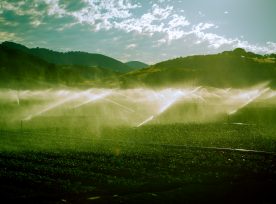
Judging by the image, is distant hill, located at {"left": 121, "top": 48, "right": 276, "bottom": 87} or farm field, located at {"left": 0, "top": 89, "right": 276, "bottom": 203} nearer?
farm field, located at {"left": 0, "top": 89, "right": 276, "bottom": 203}

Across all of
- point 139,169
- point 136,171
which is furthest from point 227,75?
point 136,171

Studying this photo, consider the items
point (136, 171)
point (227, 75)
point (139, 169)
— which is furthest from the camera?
point (227, 75)

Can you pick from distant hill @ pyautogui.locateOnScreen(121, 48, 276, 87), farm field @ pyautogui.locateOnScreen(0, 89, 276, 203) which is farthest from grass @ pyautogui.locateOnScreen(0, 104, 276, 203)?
distant hill @ pyautogui.locateOnScreen(121, 48, 276, 87)

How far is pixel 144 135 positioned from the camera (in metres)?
34.0

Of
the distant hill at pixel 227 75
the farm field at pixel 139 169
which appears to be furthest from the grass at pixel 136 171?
the distant hill at pixel 227 75

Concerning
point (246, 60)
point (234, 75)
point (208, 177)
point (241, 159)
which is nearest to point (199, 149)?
point (241, 159)

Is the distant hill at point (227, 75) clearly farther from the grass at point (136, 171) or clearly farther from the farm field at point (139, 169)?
the grass at point (136, 171)

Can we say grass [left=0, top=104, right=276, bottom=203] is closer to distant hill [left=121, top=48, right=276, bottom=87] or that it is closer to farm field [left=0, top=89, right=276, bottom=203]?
farm field [left=0, top=89, right=276, bottom=203]

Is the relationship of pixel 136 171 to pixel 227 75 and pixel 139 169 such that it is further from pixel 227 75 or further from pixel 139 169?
pixel 227 75

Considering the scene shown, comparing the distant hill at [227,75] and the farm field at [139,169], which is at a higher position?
the distant hill at [227,75]

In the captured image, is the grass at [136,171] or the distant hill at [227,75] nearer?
the grass at [136,171]

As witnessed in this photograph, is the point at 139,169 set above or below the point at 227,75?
below

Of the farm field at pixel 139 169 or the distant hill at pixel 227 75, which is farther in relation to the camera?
the distant hill at pixel 227 75

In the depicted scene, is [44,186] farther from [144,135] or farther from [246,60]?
[246,60]
